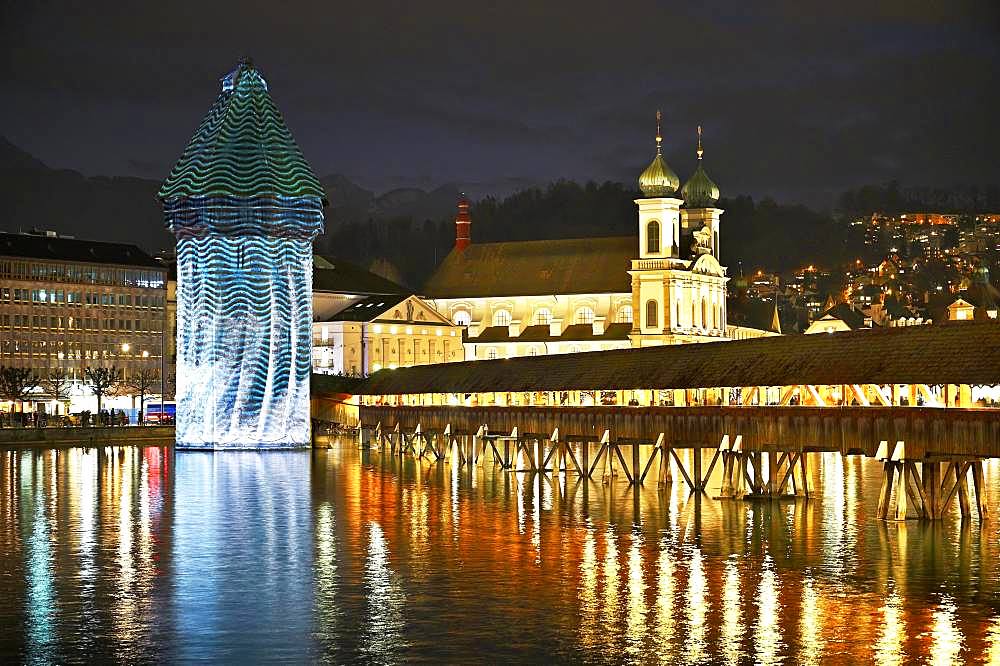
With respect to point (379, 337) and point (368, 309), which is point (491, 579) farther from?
point (368, 309)

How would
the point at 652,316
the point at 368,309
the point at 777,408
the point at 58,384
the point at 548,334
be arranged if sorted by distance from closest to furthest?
1. the point at 777,408
2. the point at 58,384
3. the point at 652,316
4. the point at 368,309
5. the point at 548,334

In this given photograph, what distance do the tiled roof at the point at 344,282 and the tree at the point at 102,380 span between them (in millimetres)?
26620

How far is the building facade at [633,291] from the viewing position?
172 metres

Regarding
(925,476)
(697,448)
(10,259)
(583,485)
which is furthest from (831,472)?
(10,259)

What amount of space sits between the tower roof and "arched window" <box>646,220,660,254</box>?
2665 inches

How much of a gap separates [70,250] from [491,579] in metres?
126

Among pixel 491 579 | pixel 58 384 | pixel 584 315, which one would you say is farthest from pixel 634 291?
pixel 491 579

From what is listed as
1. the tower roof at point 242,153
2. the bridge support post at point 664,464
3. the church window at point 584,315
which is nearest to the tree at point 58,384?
the tower roof at point 242,153

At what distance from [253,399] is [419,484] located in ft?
108

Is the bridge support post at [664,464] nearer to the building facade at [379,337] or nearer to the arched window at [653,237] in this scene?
the arched window at [653,237]

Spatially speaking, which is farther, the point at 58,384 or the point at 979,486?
the point at 58,384

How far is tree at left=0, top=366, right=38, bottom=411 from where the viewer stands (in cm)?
14975

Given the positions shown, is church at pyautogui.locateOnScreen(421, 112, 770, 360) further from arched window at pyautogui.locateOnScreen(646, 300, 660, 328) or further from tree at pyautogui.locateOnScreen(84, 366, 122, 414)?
tree at pyautogui.locateOnScreen(84, 366, 122, 414)

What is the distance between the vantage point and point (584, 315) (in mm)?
191500
